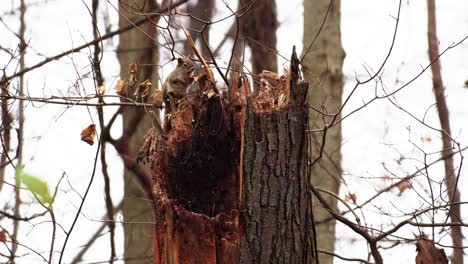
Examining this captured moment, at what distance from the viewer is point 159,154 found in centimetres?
373

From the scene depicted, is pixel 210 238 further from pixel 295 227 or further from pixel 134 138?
pixel 134 138

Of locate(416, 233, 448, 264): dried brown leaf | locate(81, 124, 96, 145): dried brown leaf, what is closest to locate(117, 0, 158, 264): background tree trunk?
locate(81, 124, 96, 145): dried brown leaf

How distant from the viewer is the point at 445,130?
19.9 feet

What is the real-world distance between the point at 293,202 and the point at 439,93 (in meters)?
3.60

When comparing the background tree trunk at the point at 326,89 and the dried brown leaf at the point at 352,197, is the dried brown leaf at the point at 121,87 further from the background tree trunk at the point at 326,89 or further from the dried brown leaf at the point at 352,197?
the background tree trunk at the point at 326,89

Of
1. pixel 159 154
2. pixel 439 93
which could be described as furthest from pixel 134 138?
pixel 159 154

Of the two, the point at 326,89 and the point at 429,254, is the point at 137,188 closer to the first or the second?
the point at 326,89

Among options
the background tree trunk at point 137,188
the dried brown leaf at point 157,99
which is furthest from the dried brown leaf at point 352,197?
the dried brown leaf at point 157,99

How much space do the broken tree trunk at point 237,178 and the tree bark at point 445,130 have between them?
1.80 m

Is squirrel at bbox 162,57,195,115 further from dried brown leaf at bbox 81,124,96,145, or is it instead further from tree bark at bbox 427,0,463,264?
tree bark at bbox 427,0,463,264

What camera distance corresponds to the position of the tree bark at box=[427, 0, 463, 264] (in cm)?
534

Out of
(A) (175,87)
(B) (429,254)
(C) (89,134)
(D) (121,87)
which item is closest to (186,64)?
(A) (175,87)

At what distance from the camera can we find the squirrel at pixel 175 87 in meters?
3.80

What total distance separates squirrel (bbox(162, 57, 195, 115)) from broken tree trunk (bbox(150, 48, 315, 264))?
10 cm
